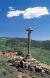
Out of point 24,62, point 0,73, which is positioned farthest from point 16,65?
point 0,73

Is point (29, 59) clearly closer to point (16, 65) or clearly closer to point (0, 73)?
point (16, 65)

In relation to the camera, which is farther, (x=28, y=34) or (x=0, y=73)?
(x=28, y=34)

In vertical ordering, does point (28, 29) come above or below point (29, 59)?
above

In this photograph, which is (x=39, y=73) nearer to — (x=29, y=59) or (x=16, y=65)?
(x=16, y=65)

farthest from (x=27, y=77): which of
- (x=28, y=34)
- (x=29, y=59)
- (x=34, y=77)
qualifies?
(x=28, y=34)

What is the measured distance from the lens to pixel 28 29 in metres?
27.1

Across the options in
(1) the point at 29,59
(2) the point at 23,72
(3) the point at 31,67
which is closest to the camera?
(2) the point at 23,72

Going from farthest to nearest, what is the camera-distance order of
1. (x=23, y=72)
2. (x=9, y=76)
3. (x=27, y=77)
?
(x=23, y=72)
(x=27, y=77)
(x=9, y=76)

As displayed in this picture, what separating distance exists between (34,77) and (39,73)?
2278 mm

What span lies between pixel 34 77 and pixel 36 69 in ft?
10.2

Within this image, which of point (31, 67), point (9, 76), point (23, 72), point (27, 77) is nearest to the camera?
point (9, 76)

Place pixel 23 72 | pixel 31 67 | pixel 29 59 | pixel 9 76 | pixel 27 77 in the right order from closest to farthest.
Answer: pixel 9 76, pixel 27 77, pixel 23 72, pixel 31 67, pixel 29 59

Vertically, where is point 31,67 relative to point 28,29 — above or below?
below

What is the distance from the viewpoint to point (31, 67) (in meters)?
22.4
